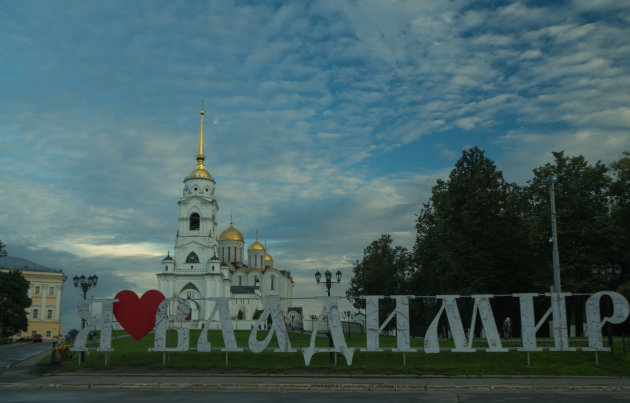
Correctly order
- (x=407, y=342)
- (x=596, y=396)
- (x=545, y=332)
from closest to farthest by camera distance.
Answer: (x=596, y=396), (x=407, y=342), (x=545, y=332)

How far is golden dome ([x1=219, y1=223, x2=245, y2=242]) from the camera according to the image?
10975 centimetres

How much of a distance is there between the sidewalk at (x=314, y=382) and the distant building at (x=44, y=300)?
240ft

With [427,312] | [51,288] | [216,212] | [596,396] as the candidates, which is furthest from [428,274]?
[51,288]

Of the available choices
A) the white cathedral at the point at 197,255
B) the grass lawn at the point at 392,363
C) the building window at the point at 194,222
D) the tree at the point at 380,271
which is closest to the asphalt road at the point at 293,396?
the grass lawn at the point at 392,363

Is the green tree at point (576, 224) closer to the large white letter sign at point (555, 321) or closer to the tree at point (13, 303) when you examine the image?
the large white letter sign at point (555, 321)

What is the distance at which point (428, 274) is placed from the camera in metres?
48.8

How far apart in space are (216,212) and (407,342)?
231 ft

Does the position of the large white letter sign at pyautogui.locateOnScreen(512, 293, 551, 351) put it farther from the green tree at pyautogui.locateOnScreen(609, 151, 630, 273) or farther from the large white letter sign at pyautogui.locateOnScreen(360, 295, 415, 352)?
Answer: the green tree at pyautogui.locateOnScreen(609, 151, 630, 273)

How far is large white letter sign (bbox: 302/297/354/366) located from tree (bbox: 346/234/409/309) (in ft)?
99.0

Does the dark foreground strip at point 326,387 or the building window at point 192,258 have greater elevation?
the building window at point 192,258

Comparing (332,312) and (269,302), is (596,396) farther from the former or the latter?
(269,302)

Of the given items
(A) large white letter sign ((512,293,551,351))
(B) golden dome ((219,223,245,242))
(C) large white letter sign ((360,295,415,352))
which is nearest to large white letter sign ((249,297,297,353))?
(C) large white letter sign ((360,295,415,352))

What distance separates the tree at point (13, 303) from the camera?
65.9 m

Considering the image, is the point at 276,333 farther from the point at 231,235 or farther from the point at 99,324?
the point at 231,235
